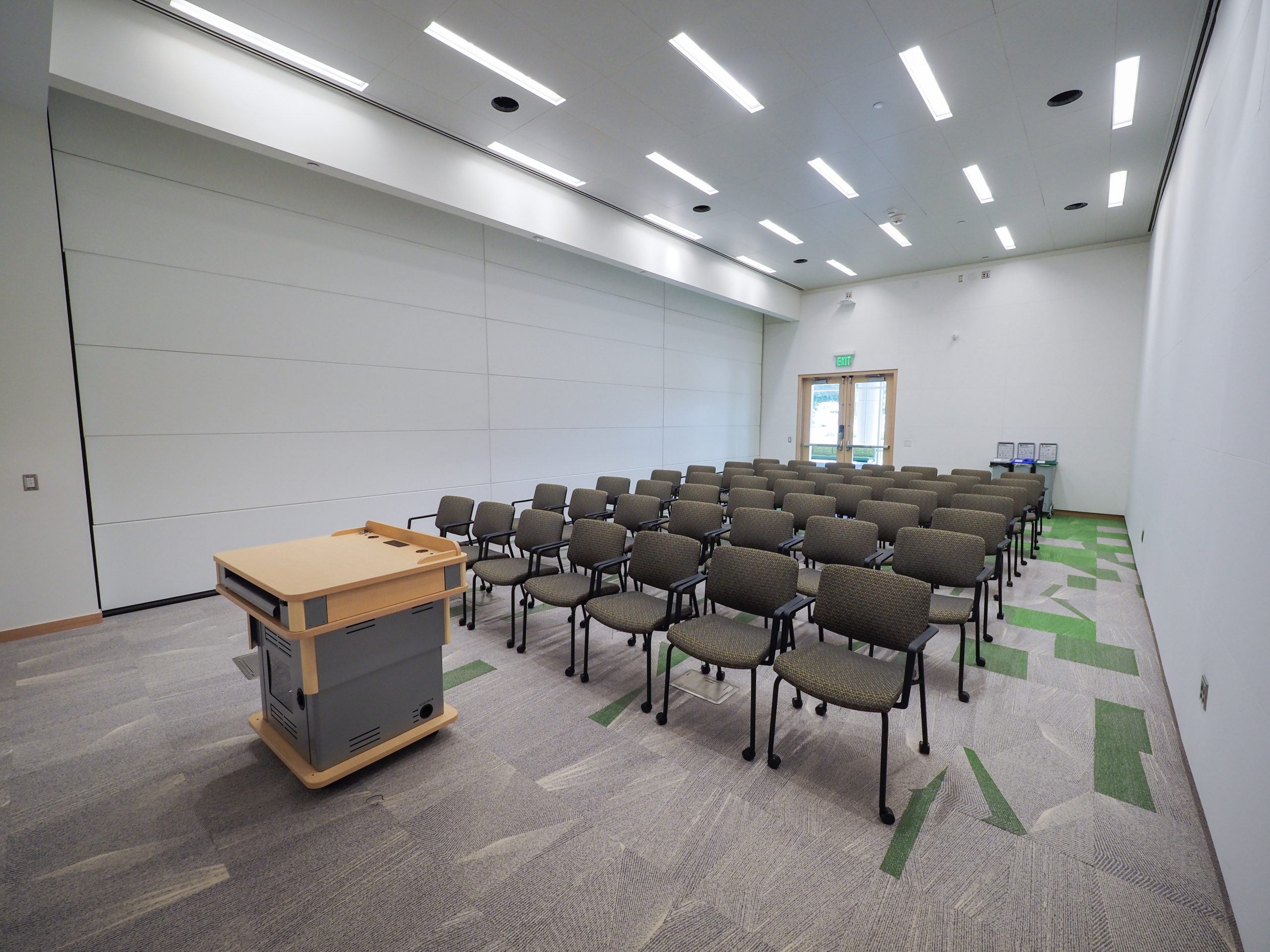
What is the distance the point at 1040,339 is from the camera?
8461 millimetres

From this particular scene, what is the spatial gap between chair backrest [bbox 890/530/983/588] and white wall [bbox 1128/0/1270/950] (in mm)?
922

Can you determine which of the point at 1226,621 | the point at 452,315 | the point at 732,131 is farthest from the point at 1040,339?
the point at 452,315

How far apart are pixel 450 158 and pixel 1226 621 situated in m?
6.31

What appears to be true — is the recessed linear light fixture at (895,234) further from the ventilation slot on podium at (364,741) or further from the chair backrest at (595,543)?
the ventilation slot on podium at (364,741)

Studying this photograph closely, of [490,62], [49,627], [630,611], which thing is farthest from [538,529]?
[490,62]

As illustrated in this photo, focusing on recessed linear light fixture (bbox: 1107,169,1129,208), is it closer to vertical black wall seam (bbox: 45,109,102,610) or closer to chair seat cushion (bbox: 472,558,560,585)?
chair seat cushion (bbox: 472,558,560,585)

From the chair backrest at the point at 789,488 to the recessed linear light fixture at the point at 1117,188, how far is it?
15.7 ft

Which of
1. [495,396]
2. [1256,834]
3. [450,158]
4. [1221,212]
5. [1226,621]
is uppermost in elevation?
[450,158]

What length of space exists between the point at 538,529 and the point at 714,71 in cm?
390

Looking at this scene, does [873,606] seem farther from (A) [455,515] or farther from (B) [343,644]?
(A) [455,515]

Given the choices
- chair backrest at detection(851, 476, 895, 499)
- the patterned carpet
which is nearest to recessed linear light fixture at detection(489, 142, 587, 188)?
chair backrest at detection(851, 476, 895, 499)

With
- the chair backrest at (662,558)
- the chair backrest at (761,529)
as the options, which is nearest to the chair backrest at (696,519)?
the chair backrest at (761,529)

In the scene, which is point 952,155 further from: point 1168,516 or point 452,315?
point 452,315

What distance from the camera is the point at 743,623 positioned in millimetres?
2850
